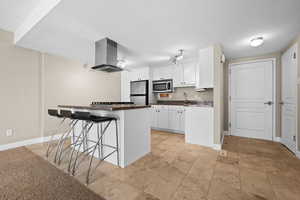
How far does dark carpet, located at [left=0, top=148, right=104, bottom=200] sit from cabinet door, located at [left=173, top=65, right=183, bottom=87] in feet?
11.4

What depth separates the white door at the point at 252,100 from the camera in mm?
3232

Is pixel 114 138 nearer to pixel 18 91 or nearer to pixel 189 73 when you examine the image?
pixel 18 91

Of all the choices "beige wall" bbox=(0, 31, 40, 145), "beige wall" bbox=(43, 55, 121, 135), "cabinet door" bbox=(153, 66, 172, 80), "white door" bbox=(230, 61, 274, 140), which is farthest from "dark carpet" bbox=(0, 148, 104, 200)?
"white door" bbox=(230, 61, 274, 140)

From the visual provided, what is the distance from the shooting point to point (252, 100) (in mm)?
3398

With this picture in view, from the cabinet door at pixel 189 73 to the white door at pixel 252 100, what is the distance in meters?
1.08

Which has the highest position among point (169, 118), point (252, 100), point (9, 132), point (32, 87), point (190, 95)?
point (32, 87)

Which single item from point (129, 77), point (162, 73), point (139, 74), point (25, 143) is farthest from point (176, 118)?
point (25, 143)

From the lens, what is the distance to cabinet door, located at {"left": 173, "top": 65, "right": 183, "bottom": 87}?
4023mm

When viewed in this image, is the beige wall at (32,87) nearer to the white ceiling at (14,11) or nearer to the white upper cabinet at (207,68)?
the white ceiling at (14,11)

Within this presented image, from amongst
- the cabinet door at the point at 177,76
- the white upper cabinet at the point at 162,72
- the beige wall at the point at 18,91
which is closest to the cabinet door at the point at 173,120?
the cabinet door at the point at 177,76

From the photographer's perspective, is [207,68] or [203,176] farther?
[207,68]

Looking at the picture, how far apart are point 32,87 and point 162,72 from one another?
3641mm

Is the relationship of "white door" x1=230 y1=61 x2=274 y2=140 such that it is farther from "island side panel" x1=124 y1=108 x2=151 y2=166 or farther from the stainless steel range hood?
the stainless steel range hood

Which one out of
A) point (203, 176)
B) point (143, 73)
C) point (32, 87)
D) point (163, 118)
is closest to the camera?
point (203, 176)
